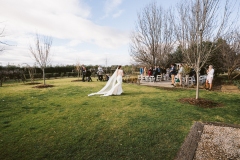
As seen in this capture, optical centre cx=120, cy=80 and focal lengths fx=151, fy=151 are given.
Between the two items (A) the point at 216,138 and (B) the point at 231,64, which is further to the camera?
(B) the point at 231,64

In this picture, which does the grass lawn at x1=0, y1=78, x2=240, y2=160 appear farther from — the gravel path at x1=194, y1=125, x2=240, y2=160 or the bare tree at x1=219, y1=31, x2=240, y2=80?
the bare tree at x1=219, y1=31, x2=240, y2=80

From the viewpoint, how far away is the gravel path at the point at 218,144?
322 centimetres

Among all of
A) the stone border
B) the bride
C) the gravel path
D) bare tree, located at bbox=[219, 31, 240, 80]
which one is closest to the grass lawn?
the stone border

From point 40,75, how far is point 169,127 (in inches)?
1110

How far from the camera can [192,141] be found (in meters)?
3.81

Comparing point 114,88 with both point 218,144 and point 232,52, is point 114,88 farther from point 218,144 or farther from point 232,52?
point 232,52

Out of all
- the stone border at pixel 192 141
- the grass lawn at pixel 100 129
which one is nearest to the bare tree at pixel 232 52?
the grass lawn at pixel 100 129

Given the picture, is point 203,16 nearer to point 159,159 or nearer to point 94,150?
point 159,159

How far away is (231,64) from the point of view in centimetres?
1733

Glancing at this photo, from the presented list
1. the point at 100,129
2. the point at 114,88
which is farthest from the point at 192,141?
the point at 114,88

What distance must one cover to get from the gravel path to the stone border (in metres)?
0.09

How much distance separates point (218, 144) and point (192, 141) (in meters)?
0.59

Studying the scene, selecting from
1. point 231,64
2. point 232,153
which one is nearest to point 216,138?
point 232,153

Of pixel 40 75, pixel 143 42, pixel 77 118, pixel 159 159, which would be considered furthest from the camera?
pixel 40 75
